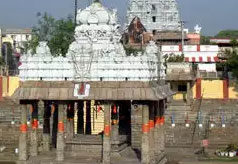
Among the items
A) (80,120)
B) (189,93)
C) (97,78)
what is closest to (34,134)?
(80,120)

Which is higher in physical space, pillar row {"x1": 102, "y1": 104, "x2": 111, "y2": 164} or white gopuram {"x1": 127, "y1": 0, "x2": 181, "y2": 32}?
white gopuram {"x1": 127, "y1": 0, "x2": 181, "y2": 32}

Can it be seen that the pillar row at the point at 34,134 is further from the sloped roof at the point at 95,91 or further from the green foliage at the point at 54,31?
the green foliage at the point at 54,31

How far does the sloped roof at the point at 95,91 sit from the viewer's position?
2092 cm

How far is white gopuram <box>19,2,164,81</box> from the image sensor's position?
21.3 m

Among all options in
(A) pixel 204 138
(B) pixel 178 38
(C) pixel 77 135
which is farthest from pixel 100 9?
(B) pixel 178 38

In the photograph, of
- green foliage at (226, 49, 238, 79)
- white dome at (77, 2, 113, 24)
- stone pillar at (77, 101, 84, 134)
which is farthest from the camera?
green foliage at (226, 49, 238, 79)

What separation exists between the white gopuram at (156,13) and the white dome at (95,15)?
5074 cm

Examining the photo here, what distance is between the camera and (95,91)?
2122 centimetres

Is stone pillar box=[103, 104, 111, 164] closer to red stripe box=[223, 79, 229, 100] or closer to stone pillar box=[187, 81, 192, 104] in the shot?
stone pillar box=[187, 81, 192, 104]

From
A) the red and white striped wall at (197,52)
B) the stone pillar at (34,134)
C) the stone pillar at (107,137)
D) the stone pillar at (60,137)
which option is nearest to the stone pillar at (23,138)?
the stone pillar at (34,134)

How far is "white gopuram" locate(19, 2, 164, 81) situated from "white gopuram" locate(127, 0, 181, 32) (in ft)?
167

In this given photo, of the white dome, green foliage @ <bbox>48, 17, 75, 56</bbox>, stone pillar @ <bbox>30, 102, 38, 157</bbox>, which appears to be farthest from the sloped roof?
green foliage @ <bbox>48, 17, 75, 56</bbox>

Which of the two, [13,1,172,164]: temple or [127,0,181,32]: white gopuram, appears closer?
[13,1,172,164]: temple

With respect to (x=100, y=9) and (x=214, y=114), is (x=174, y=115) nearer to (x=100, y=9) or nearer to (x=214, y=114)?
(x=214, y=114)
